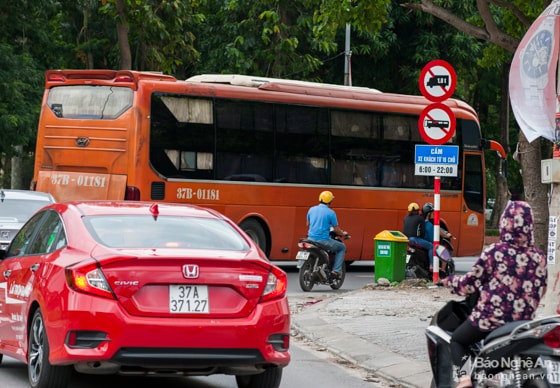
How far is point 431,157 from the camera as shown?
1859cm

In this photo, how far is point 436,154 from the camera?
60.8 feet

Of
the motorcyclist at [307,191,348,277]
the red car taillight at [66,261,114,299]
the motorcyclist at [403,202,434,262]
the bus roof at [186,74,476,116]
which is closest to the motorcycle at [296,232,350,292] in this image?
the motorcyclist at [307,191,348,277]

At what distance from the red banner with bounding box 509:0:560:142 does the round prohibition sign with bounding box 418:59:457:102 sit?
634cm

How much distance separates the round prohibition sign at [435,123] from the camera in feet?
60.8

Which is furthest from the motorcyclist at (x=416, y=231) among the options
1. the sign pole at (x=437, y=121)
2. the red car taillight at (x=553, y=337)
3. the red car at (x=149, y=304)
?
the red car taillight at (x=553, y=337)

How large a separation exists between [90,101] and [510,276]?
16.8m

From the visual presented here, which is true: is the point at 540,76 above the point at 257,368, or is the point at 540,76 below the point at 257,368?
above

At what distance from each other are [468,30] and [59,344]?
13144 millimetres

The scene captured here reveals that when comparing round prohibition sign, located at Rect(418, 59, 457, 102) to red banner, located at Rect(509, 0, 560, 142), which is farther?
round prohibition sign, located at Rect(418, 59, 457, 102)

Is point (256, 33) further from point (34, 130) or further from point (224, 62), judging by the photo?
point (34, 130)

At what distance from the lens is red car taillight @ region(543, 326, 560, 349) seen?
684 cm

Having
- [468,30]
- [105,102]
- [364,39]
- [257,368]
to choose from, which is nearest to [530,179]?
[468,30]

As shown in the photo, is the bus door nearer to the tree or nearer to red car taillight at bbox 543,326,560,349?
the tree

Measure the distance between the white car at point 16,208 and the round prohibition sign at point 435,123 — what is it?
20.8 ft
